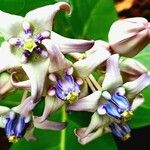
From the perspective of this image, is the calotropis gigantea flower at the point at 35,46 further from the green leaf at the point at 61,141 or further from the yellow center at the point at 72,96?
the green leaf at the point at 61,141

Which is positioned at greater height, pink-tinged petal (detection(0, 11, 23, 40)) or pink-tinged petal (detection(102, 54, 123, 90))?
pink-tinged petal (detection(0, 11, 23, 40))

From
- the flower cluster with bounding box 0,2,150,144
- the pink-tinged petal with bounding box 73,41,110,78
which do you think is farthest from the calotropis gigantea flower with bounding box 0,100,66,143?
the pink-tinged petal with bounding box 73,41,110,78

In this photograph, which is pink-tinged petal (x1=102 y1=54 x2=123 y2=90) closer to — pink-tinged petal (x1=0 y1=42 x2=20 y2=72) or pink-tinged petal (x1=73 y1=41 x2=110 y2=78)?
pink-tinged petal (x1=73 y1=41 x2=110 y2=78)

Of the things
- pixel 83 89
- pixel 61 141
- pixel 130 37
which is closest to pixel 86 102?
pixel 83 89

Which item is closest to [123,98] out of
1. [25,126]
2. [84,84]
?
[84,84]

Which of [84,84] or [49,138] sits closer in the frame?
[84,84]

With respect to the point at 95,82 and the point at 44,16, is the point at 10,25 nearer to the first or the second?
the point at 44,16

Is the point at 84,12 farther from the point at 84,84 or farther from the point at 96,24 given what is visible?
the point at 84,84
